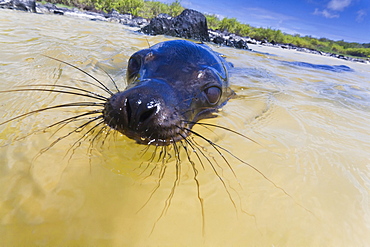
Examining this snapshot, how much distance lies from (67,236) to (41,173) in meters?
0.44

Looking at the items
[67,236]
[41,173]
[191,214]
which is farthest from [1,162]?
[191,214]

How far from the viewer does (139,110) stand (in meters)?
1.40

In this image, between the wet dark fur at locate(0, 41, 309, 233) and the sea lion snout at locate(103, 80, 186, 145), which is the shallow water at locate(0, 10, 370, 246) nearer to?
the wet dark fur at locate(0, 41, 309, 233)

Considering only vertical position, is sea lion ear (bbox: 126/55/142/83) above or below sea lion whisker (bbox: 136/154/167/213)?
above

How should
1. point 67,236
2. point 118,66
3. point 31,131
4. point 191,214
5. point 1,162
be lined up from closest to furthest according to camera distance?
point 67,236, point 191,214, point 1,162, point 31,131, point 118,66

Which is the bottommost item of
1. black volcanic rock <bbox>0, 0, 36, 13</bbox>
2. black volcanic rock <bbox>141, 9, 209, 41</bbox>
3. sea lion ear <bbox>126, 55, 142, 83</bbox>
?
black volcanic rock <bbox>0, 0, 36, 13</bbox>

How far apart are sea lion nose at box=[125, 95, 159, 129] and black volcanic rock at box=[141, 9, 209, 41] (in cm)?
1011

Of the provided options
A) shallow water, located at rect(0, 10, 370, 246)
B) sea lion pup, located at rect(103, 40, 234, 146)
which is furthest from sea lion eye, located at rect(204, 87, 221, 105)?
shallow water, located at rect(0, 10, 370, 246)

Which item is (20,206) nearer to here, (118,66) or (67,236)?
(67,236)

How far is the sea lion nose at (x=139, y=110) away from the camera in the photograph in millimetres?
1397

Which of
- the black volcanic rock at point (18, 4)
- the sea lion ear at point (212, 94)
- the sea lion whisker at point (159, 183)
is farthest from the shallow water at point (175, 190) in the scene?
the black volcanic rock at point (18, 4)

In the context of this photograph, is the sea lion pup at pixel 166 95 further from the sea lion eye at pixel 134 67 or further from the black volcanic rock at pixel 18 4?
the black volcanic rock at pixel 18 4

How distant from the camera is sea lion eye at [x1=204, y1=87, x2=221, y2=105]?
2.33 meters

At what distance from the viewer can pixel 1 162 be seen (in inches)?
48.9
